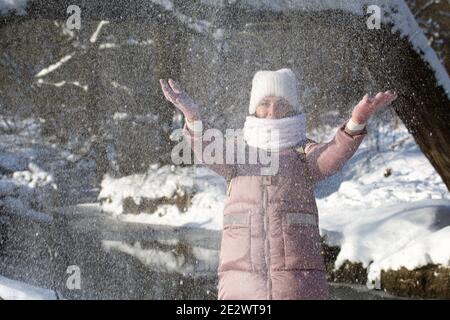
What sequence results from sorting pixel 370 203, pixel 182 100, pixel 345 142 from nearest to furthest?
pixel 345 142, pixel 182 100, pixel 370 203

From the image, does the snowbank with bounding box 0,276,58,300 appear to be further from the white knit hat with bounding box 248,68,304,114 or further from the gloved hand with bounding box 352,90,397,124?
the gloved hand with bounding box 352,90,397,124

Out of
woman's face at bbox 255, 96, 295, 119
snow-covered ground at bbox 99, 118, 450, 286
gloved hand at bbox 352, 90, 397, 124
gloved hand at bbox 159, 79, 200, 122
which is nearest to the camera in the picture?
gloved hand at bbox 352, 90, 397, 124

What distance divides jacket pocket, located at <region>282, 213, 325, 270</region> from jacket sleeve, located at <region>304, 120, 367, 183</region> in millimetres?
260

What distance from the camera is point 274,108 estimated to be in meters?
3.47

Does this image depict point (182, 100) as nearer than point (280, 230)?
No

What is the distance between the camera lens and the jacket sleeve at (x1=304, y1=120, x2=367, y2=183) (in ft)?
10.4

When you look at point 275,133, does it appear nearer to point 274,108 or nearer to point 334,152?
point 274,108

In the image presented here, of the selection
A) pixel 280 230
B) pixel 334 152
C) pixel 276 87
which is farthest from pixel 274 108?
pixel 280 230

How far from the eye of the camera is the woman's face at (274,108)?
3457 millimetres

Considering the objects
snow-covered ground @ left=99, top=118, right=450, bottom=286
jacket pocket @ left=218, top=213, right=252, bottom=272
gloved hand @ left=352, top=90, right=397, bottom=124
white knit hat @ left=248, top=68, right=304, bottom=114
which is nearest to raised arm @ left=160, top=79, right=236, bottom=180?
jacket pocket @ left=218, top=213, right=252, bottom=272

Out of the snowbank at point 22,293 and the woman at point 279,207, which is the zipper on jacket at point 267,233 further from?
the snowbank at point 22,293

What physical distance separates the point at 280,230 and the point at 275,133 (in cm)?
52

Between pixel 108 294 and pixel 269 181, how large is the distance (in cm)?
383

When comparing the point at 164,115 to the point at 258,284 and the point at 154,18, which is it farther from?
the point at 258,284
